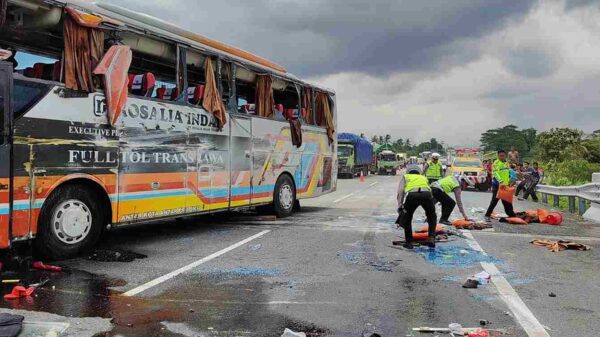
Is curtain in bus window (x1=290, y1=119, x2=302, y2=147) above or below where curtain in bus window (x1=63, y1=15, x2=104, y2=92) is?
below

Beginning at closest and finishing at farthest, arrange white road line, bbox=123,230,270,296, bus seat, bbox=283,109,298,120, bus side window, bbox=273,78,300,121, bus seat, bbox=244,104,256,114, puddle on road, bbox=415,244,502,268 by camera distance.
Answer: white road line, bbox=123,230,270,296 < puddle on road, bbox=415,244,502,268 < bus seat, bbox=244,104,256,114 < bus side window, bbox=273,78,300,121 < bus seat, bbox=283,109,298,120

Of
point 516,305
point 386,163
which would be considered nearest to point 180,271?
point 516,305

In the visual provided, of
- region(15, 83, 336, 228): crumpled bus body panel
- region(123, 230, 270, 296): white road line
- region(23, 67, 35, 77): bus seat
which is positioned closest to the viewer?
region(123, 230, 270, 296): white road line

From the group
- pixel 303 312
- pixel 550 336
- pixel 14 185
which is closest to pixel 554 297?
pixel 550 336

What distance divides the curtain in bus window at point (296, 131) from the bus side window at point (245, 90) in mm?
1754

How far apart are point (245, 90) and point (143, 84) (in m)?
Result: 2.87

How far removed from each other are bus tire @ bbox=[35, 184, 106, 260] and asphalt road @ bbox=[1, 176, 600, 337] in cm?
24

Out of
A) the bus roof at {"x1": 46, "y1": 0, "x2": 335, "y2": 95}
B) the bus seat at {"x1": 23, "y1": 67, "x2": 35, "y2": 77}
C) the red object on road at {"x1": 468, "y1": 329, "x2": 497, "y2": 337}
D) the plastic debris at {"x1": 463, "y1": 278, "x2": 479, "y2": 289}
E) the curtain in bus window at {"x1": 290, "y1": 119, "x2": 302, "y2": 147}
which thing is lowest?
the red object on road at {"x1": 468, "y1": 329, "x2": 497, "y2": 337}

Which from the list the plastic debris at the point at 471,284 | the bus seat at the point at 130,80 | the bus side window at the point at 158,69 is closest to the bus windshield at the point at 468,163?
the bus side window at the point at 158,69

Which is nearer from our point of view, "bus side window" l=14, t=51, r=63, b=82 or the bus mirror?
"bus side window" l=14, t=51, r=63, b=82

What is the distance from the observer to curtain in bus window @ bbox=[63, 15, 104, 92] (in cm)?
660

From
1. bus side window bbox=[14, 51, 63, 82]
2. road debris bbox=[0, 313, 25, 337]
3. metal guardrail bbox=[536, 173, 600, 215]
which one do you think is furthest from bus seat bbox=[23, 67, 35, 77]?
metal guardrail bbox=[536, 173, 600, 215]

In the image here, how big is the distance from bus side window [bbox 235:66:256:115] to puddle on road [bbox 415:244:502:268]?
170 inches

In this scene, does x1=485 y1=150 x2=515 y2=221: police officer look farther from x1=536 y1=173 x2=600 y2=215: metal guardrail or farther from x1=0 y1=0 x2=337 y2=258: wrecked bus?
x1=0 y1=0 x2=337 y2=258: wrecked bus
